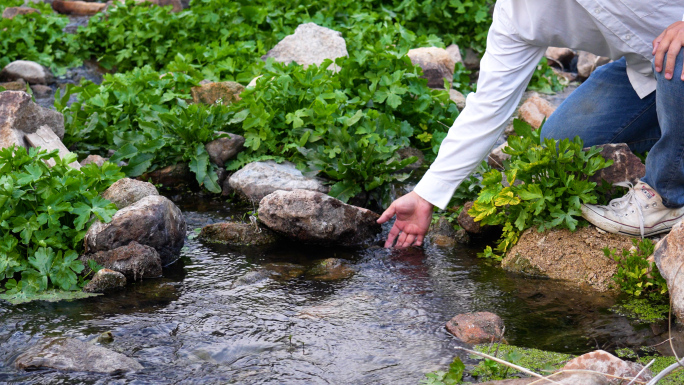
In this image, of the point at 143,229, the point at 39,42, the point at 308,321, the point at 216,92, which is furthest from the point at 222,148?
the point at 39,42

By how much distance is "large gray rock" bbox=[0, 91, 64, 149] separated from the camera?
4895 millimetres

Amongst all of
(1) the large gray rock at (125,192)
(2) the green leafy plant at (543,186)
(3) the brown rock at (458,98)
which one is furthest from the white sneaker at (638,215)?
(3) the brown rock at (458,98)

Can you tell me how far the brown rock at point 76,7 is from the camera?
36.2 ft

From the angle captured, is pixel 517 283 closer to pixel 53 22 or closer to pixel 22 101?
pixel 22 101

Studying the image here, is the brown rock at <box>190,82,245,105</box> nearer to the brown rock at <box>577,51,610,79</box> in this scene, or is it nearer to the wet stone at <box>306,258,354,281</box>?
the wet stone at <box>306,258,354,281</box>

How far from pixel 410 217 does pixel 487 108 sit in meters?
0.72

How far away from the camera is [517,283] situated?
3812 mm

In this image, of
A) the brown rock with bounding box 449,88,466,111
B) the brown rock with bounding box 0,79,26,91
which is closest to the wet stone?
the brown rock with bounding box 449,88,466,111

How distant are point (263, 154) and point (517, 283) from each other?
90.8 inches

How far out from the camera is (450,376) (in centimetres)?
263

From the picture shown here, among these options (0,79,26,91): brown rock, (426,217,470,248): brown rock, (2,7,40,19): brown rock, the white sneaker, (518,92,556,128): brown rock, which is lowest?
(426,217,470,248): brown rock

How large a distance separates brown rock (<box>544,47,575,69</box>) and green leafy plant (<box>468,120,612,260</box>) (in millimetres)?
5780

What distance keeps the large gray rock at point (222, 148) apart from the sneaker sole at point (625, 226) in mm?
2679

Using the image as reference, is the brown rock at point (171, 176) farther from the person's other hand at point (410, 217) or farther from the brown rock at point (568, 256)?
the brown rock at point (568, 256)
